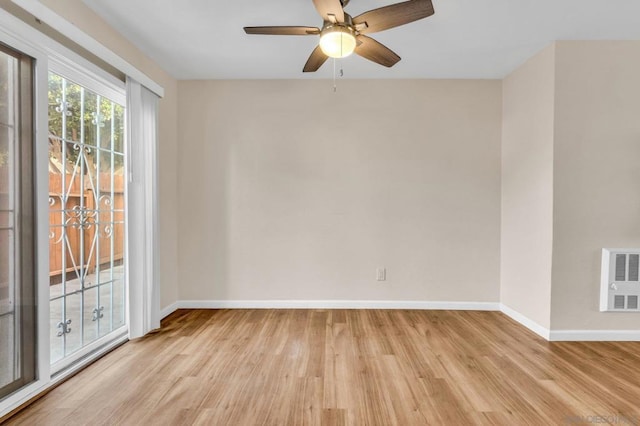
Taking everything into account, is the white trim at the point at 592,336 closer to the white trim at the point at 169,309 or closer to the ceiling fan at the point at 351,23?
the ceiling fan at the point at 351,23

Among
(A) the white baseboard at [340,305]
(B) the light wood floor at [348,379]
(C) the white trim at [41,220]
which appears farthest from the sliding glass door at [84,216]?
(A) the white baseboard at [340,305]

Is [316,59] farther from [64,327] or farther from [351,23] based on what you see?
[64,327]

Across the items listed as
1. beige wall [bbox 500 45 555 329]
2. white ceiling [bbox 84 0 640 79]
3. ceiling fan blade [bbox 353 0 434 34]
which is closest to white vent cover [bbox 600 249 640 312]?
beige wall [bbox 500 45 555 329]

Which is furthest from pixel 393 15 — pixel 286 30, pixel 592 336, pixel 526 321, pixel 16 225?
pixel 592 336

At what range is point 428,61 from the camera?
10.5ft

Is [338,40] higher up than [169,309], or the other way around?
[338,40]

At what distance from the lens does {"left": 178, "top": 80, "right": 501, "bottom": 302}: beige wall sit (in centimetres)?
363

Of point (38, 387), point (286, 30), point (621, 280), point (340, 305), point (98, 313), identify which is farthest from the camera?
point (340, 305)

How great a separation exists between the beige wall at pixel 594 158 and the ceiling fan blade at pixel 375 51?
1603 millimetres

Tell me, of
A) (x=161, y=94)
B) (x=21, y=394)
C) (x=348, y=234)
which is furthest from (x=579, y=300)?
(x=161, y=94)

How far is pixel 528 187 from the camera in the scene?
314cm

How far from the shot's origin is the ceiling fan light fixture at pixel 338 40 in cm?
195

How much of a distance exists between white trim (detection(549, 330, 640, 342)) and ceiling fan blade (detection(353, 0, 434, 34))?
278 cm

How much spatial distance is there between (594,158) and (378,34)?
2.15m
